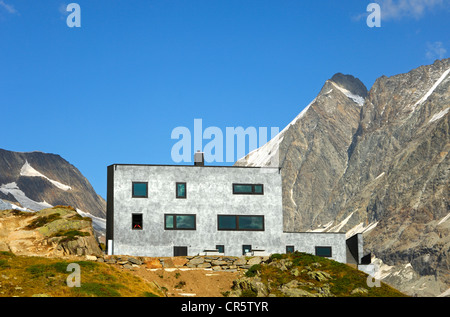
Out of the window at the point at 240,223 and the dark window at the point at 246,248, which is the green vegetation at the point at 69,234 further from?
the dark window at the point at 246,248

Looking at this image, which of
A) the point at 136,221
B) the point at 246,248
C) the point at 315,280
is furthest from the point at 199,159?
the point at 315,280

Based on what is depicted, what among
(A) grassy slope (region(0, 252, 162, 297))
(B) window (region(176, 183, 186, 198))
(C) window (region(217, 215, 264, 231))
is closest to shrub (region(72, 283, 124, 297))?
(A) grassy slope (region(0, 252, 162, 297))

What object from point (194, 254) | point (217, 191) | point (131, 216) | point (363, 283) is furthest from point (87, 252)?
point (363, 283)

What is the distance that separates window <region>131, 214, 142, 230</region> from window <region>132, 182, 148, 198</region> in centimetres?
165

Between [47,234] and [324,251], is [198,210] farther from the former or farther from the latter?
[47,234]

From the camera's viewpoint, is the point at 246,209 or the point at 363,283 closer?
the point at 363,283

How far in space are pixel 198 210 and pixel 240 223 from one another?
3.70 metres

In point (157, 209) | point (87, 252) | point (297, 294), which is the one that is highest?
point (157, 209)

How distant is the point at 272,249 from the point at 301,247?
2677 millimetres

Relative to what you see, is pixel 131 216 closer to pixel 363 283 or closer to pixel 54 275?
pixel 54 275

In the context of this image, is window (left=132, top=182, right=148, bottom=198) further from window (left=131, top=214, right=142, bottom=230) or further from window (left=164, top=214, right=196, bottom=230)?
window (left=164, top=214, right=196, bottom=230)

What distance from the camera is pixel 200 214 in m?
55.1

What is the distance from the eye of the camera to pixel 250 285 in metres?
43.6
